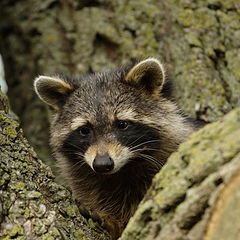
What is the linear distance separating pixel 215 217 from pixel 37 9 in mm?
5557

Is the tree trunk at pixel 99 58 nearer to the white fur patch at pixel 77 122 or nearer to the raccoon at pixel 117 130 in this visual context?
the raccoon at pixel 117 130

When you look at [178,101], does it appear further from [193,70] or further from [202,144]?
[202,144]

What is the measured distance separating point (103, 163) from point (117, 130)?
0.56 m

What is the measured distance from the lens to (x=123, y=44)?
703 cm

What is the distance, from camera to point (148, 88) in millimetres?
5844

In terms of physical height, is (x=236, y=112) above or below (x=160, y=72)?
above

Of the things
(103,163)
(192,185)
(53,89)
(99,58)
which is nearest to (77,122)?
(53,89)

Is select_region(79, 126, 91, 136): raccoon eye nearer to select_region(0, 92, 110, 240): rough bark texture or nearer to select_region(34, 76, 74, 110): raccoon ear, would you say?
select_region(34, 76, 74, 110): raccoon ear

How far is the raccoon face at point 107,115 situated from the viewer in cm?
527

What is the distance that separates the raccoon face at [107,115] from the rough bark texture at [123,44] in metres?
0.98

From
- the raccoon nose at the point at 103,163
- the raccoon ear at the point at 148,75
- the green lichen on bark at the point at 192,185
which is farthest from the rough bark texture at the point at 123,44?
the green lichen on bark at the point at 192,185

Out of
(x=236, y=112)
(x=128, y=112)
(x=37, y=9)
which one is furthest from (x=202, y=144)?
(x=37, y=9)

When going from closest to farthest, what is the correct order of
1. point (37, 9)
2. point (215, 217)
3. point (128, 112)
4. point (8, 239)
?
point (215, 217) → point (8, 239) → point (128, 112) → point (37, 9)

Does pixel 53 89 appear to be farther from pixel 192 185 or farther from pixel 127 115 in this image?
pixel 192 185
